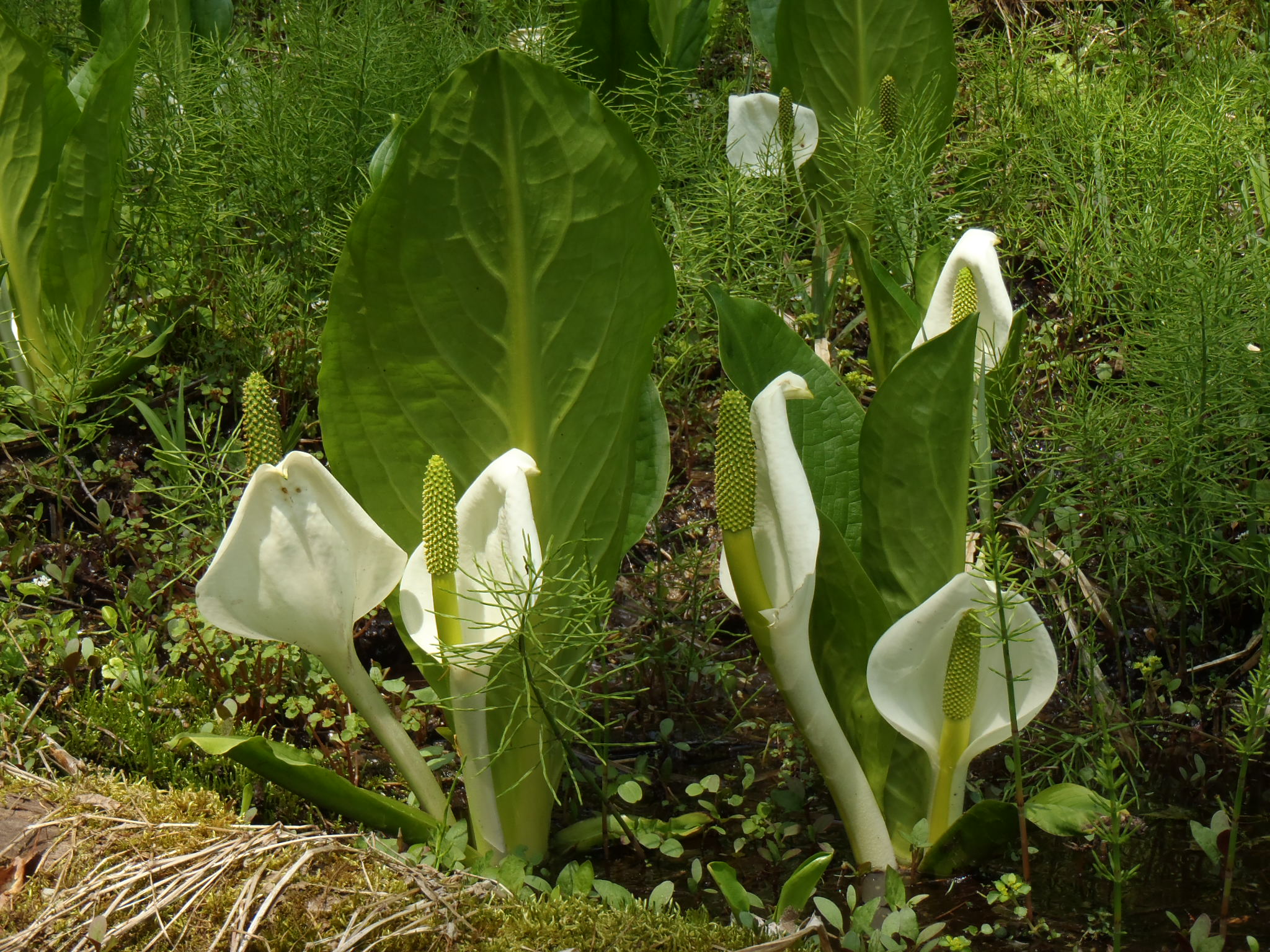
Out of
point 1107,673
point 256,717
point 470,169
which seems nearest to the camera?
point 470,169

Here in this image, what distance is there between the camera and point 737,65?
11.6 feet

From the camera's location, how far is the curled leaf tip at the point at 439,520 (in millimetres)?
1214

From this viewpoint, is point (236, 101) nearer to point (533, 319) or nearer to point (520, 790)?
point (533, 319)

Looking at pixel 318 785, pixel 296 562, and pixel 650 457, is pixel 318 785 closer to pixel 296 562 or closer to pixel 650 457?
pixel 296 562

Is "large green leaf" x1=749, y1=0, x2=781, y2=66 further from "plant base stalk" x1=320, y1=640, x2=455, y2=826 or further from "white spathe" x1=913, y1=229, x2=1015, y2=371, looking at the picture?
"plant base stalk" x1=320, y1=640, x2=455, y2=826

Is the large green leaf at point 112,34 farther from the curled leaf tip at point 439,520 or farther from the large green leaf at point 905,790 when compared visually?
Result: the large green leaf at point 905,790

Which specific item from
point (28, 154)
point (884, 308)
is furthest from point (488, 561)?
point (28, 154)

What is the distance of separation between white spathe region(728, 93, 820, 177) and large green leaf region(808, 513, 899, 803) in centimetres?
128

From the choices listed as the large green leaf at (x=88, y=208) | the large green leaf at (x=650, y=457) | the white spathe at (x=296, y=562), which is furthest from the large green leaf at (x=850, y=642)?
the large green leaf at (x=88, y=208)

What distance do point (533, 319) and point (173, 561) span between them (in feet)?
3.05

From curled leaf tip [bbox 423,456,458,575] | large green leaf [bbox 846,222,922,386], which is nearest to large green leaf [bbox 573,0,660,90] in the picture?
large green leaf [bbox 846,222,922,386]

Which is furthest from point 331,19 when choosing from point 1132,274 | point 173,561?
point 1132,274

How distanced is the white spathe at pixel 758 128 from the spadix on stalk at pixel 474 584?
53.3 inches

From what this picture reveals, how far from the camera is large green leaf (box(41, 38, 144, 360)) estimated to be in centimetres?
201
